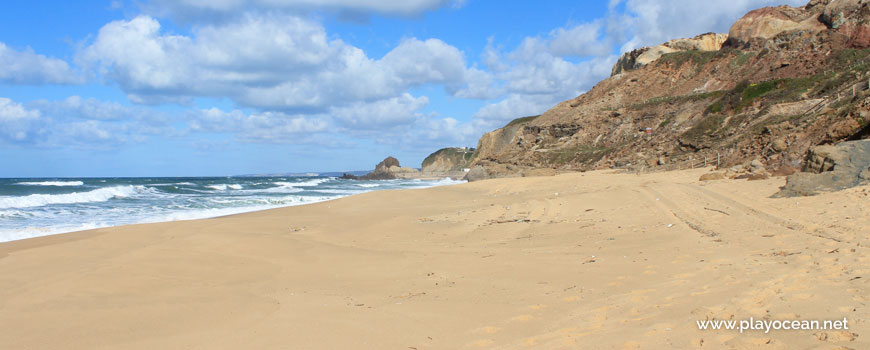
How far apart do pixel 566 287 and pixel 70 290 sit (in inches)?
201

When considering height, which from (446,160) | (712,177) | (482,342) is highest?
(446,160)

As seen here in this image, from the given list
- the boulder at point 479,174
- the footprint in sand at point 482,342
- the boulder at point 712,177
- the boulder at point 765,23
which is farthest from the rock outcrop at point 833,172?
the boulder at point 765,23

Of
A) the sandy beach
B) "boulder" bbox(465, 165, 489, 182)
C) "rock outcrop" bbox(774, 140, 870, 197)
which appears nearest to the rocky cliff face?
"boulder" bbox(465, 165, 489, 182)

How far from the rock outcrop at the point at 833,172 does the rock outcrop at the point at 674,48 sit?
45035 millimetres

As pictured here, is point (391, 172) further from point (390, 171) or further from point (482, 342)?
point (482, 342)

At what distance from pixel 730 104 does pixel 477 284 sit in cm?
2493

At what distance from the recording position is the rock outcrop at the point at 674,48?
52312mm

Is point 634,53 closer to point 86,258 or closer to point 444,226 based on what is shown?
point 444,226

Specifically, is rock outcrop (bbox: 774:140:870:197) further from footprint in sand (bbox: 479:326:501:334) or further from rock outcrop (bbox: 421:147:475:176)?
rock outcrop (bbox: 421:147:475:176)

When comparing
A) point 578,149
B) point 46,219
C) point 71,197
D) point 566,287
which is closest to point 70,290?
point 566,287

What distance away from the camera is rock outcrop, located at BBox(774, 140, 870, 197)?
8953 millimetres

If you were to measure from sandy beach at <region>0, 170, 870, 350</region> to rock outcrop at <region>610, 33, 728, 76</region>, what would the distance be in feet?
155

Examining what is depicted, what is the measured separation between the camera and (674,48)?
5350cm

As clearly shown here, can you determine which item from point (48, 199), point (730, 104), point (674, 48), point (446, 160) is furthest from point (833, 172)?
point (446, 160)
